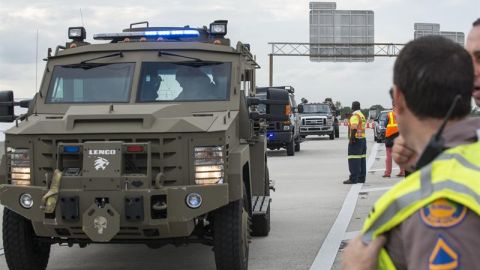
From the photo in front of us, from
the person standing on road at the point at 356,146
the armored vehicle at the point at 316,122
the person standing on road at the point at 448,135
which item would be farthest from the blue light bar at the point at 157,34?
the armored vehicle at the point at 316,122

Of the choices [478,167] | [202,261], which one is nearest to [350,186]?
[202,261]

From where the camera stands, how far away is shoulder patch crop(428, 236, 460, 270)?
1.39 metres

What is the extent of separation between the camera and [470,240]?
1383 millimetres

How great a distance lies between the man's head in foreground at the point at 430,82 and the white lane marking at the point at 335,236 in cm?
496

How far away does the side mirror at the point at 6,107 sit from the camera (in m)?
6.59

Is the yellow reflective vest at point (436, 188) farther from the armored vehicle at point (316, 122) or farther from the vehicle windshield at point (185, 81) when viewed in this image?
the armored vehicle at point (316, 122)

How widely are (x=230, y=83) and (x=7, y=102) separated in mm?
2270

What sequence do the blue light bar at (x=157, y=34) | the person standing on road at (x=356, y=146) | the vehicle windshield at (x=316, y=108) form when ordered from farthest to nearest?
the vehicle windshield at (x=316, y=108) → the person standing on road at (x=356, y=146) → the blue light bar at (x=157, y=34)

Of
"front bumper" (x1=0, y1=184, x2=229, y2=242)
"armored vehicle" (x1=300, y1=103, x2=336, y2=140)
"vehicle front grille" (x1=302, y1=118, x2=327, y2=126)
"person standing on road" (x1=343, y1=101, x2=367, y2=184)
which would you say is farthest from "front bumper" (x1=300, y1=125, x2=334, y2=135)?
"front bumper" (x1=0, y1=184, x2=229, y2=242)

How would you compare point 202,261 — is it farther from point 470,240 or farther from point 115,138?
point 470,240

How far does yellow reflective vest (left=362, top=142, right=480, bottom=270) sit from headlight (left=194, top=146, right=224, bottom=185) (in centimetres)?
387

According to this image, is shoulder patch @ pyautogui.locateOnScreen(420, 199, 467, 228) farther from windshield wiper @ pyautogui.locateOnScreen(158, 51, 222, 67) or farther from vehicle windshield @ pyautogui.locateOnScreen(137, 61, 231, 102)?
windshield wiper @ pyautogui.locateOnScreen(158, 51, 222, 67)

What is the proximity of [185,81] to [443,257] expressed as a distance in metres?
5.32

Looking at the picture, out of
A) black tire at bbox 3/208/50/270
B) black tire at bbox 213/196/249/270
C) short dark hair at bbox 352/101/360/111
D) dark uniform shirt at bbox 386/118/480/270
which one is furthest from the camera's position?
short dark hair at bbox 352/101/360/111
